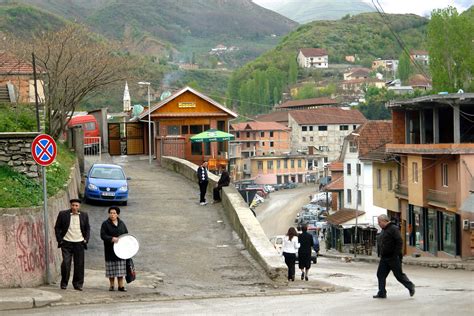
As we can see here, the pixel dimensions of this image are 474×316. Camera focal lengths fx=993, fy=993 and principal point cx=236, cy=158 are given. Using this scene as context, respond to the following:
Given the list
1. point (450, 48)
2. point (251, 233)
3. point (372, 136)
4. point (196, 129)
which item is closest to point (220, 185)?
point (251, 233)

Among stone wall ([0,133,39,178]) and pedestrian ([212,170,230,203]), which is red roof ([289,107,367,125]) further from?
stone wall ([0,133,39,178])

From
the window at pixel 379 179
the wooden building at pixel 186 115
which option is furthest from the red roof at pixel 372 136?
the wooden building at pixel 186 115

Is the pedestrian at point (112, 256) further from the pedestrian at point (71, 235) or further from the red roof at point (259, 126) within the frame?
the red roof at point (259, 126)

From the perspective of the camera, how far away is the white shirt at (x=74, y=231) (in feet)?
57.3

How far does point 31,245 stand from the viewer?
17531 millimetres

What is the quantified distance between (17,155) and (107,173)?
11596 millimetres

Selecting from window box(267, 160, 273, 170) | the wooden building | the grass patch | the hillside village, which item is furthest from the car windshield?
window box(267, 160, 273, 170)

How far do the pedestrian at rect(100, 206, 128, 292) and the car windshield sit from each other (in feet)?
45.6

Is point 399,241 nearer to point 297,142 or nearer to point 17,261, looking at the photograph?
point 17,261

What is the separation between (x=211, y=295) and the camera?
57.6 feet

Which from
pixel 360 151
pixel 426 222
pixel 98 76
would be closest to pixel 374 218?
pixel 360 151

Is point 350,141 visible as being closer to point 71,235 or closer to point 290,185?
point 290,185

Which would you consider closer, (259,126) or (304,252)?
(304,252)

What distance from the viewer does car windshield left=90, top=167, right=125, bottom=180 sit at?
104ft
